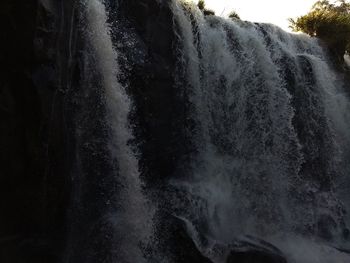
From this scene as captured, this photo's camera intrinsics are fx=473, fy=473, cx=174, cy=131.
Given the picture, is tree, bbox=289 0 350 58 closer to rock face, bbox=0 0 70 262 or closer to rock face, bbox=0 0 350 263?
rock face, bbox=0 0 350 263

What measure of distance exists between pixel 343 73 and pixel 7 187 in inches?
387

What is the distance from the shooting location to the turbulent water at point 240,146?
7.36 m

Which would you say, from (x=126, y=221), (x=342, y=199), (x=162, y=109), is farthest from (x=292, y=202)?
(x=126, y=221)

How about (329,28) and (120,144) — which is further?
(329,28)

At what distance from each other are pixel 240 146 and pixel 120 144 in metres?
3.06

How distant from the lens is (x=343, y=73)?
13.2m

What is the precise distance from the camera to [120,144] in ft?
24.1

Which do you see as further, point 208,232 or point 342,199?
point 342,199

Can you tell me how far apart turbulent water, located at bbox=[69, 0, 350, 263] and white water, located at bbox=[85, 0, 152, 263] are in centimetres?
2

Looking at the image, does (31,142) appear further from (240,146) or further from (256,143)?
(256,143)

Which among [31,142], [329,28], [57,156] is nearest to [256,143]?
[57,156]

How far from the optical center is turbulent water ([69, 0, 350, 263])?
7.36 m

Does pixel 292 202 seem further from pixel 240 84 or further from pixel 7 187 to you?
pixel 7 187

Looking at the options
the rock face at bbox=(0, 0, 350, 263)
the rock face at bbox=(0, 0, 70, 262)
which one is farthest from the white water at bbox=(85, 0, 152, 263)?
the rock face at bbox=(0, 0, 70, 262)
